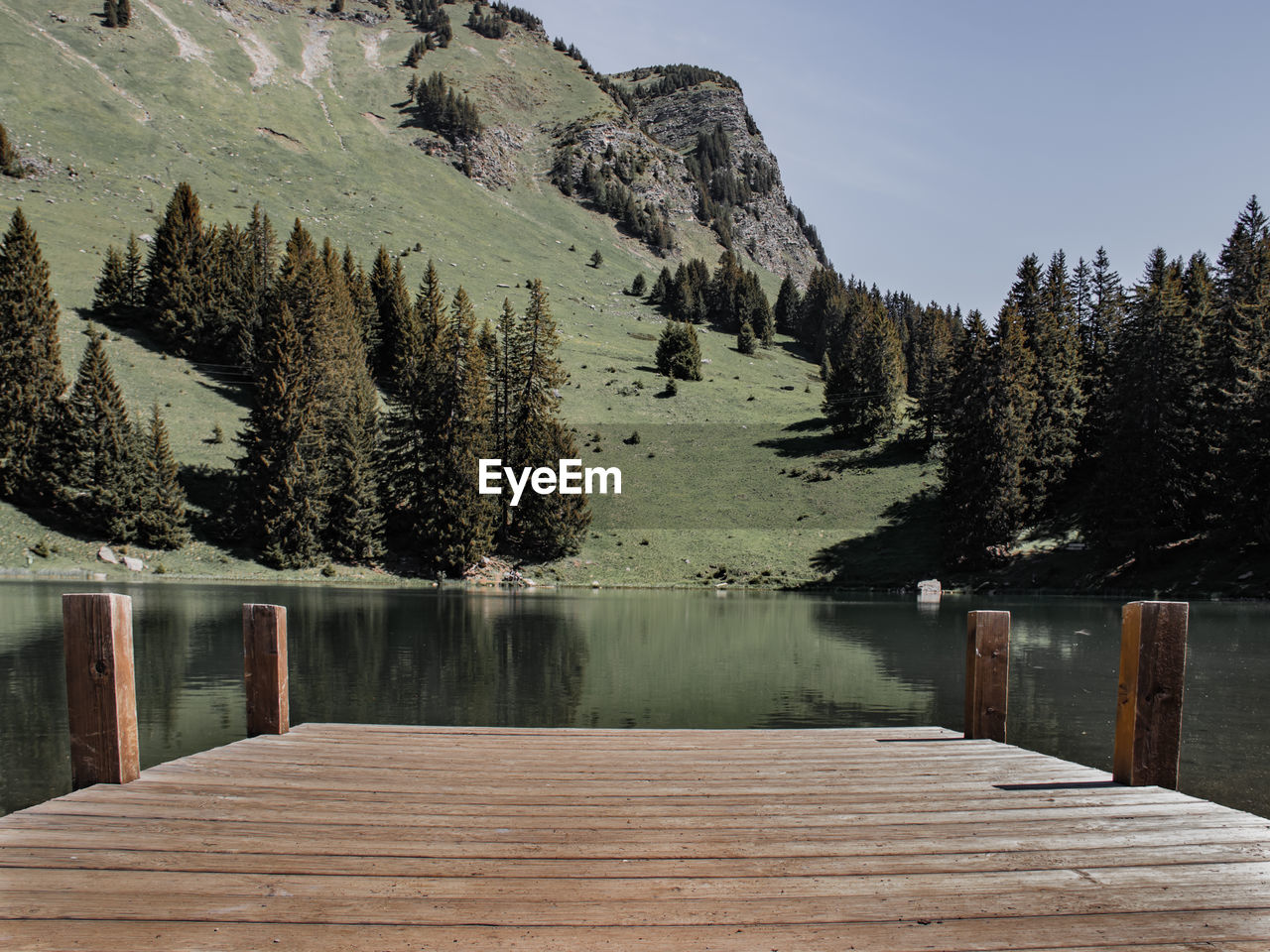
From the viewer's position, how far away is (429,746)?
25.5ft

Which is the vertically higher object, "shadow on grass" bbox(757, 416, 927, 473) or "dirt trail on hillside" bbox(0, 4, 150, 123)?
"dirt trail on hillside" bbox(0, 4, 150, 123)

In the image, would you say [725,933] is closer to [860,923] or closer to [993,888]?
[860,923]

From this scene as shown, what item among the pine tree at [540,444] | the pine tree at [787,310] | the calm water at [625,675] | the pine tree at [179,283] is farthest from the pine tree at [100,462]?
the pine tree at [787,310]

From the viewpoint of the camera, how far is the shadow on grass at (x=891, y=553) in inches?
2304

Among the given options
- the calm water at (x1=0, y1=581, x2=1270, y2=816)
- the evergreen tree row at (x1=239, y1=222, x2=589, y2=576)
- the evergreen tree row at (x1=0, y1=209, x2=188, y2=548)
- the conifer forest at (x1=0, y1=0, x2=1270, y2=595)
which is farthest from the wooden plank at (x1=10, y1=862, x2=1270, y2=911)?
the evergreen tree row at (x1=0, y1=209, x2=188, y2=548)

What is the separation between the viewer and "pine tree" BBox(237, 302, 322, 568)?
5456cm

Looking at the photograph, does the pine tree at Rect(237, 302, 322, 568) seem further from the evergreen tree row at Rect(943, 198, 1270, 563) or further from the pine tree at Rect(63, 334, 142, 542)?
the evergreen tree row at Rect(943, 198, 1270, 563)

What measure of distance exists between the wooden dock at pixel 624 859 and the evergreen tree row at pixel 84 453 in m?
52.1

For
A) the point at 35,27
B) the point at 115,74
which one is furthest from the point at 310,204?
the point at 35,27

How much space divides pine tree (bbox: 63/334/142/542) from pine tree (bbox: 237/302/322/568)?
6.91 metres

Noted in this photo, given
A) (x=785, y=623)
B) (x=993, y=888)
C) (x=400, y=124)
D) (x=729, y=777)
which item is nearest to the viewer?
(x=993, y=888)

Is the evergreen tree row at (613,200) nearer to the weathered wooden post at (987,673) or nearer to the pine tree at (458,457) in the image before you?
the pine tree at (458,457)

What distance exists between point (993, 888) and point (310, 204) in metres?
135

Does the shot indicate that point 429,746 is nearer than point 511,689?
Yes
